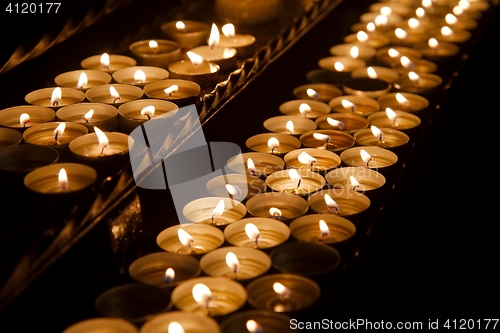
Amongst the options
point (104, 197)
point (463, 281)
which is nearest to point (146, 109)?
point (104, 197)

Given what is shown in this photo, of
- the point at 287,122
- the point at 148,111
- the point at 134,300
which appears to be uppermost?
the point at 148,111

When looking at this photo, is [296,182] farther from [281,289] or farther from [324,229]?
[281,289]

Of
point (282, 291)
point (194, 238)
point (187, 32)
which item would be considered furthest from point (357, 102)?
point (282, 291)

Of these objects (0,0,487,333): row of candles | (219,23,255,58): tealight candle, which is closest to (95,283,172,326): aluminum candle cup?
(0,0,487,333): row of candles

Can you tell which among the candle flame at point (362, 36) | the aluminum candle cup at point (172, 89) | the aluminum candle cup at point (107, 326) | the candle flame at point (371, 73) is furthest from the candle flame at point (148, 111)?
the candle flame at point (362, 36)

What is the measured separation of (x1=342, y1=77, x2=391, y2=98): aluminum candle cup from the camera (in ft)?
6.23

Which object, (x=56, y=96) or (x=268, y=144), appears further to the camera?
(x=268, y=144)

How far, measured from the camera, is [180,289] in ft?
3.64

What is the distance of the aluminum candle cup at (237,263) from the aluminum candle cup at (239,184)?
0.24m

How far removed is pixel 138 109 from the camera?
4.86 feet

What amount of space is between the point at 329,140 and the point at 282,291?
24.2 inches

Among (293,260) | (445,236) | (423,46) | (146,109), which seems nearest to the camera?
(293,260)

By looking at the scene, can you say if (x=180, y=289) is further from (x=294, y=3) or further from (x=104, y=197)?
(x=294, y=3)

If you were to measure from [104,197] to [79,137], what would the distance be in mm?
218
